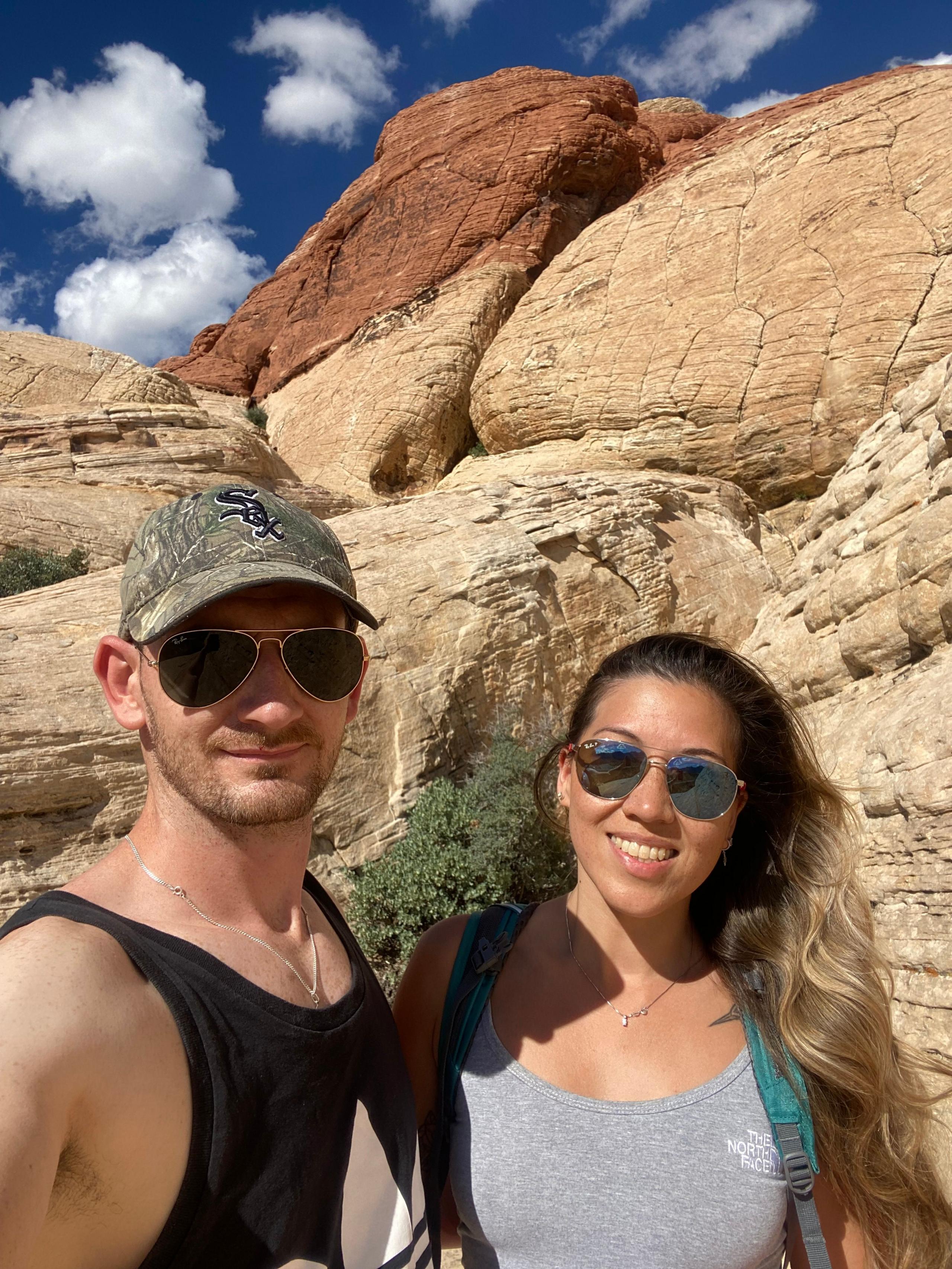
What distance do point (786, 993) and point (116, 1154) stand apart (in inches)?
58.3

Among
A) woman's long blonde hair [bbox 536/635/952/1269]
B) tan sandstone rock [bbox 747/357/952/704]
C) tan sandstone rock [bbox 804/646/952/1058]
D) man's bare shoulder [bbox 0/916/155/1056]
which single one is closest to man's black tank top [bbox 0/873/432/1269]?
man's bare shoulder [bbox 0/916/155/1056]

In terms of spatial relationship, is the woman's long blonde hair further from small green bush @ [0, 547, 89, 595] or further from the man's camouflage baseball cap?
small green bush @ [0, 547, 89, 595]

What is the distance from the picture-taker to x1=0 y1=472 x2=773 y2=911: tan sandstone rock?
5.77 metres

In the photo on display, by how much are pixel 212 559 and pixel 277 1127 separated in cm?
99

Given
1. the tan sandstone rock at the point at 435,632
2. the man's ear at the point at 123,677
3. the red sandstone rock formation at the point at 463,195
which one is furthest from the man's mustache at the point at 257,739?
the red sandstone rock formation at the point at 463,195

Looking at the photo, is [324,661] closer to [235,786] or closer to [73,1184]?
[235,786]

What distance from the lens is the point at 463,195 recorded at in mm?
21812

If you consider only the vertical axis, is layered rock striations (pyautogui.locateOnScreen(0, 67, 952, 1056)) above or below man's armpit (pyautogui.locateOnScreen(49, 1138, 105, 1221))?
above

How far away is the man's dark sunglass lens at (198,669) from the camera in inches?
60.9

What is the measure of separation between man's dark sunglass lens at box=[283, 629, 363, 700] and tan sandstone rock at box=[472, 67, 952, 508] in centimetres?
1211

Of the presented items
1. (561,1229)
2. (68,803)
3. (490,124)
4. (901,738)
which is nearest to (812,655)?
(901,738)

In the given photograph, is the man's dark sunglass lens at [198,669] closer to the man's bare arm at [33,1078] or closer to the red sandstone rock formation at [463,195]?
the man's bare arm at [33,1078]

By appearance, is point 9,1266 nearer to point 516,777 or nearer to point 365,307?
point 516,777

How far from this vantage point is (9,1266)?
0.96 metres
